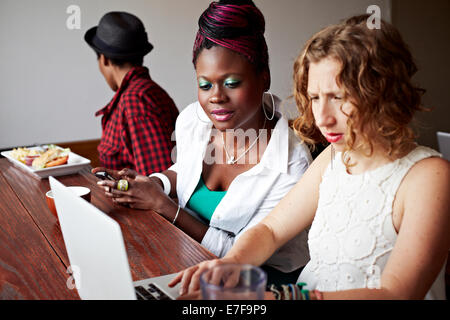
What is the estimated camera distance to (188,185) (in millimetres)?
1771

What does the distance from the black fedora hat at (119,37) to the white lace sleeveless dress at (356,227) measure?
169 cm

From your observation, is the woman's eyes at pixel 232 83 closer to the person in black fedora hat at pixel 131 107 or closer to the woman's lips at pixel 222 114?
the woman's lips at pixel 222 114

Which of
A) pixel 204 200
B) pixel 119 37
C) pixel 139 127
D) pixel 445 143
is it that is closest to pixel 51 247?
pixel 204 200

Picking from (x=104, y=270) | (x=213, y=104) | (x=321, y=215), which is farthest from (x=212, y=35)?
(x=104, y=270)

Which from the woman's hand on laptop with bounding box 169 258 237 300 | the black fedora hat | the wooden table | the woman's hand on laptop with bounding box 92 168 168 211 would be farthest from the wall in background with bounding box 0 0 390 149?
the woman's hand on laptop with bounding box 169 258 237 300

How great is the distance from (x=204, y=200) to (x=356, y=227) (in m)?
0.78

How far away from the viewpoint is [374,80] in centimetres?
96

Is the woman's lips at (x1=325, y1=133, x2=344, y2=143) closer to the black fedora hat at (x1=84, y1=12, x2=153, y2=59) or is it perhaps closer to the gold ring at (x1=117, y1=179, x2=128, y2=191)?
the gold ring at (x1=117, y1=179, x2=128, y2=191)

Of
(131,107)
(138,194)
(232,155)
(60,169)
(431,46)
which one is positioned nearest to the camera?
(138,194)

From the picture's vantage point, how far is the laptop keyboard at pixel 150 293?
3.06 ft

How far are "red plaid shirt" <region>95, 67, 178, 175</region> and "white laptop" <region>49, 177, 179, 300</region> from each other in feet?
4.12

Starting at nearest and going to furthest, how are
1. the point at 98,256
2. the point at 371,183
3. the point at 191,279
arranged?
the point at 98,256
the point at 191,279
the point at 371,183

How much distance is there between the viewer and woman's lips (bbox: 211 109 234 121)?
57.9 inches

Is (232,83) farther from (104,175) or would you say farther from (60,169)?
(60,169)
